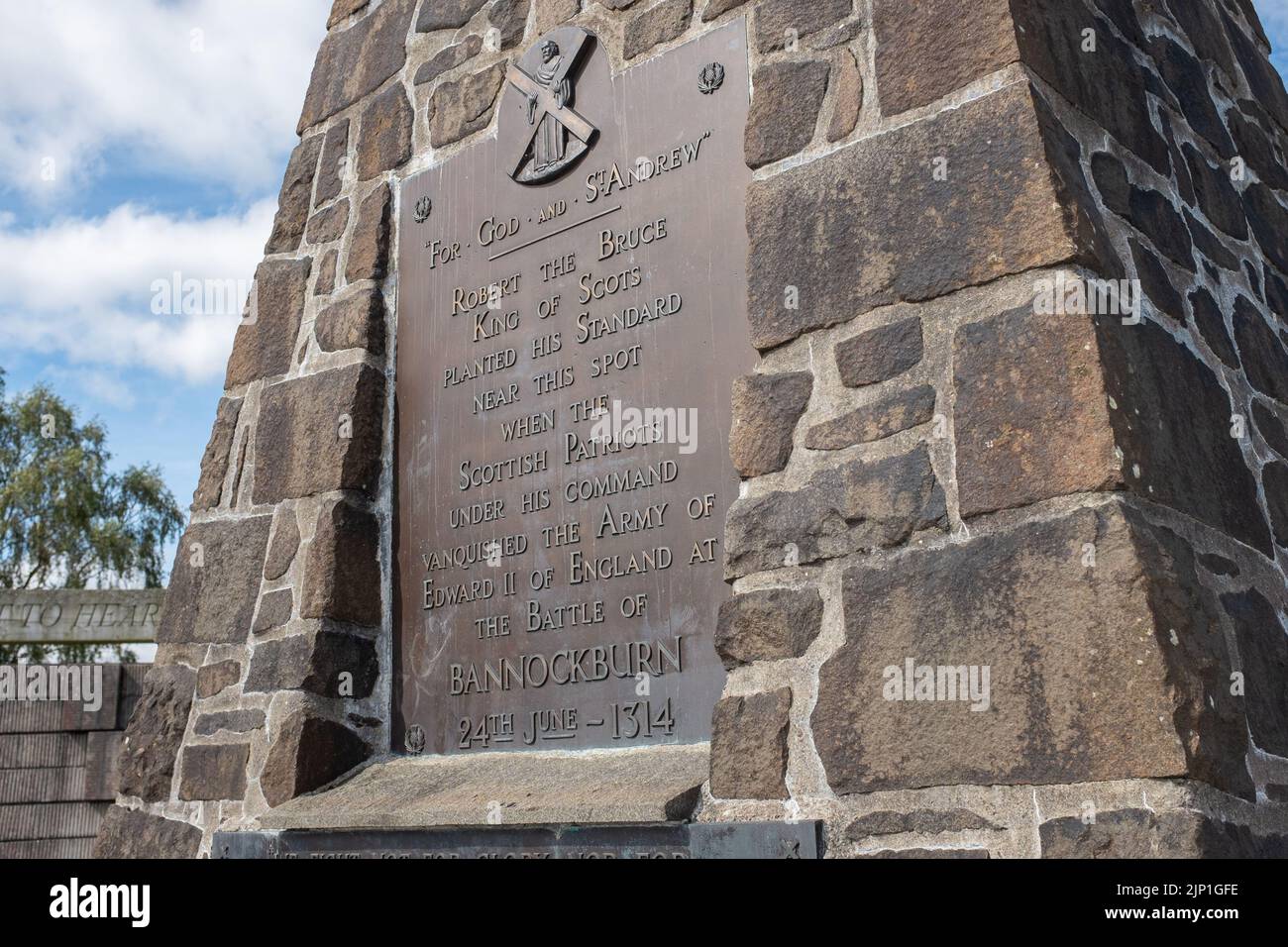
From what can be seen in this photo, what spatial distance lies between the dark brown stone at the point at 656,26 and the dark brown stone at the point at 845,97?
2.03ft

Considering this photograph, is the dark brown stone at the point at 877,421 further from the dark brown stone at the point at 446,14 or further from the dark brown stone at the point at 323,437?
the dark brown stone at the point at 446,14

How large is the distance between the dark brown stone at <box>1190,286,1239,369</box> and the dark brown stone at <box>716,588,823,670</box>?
49.5 inches

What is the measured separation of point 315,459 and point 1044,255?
2463 mm

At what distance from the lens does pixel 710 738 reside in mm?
2781

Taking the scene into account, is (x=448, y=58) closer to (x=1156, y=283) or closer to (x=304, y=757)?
(x=304, y=757)

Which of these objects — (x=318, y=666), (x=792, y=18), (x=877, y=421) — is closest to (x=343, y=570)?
(x=318, y=666)

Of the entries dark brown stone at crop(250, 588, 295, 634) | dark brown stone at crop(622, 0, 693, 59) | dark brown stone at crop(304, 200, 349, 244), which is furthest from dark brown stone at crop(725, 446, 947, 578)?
dark brown stone at crop(304, 200, 349, 244)

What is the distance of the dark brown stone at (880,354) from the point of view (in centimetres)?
259

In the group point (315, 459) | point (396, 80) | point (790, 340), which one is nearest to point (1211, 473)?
point (790, 340)

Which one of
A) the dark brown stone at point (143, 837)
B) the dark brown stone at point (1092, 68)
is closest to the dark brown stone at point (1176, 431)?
the dark brown stone at point (1092, 68)

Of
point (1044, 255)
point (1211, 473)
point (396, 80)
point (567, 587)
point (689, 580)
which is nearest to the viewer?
point (1044, 255)

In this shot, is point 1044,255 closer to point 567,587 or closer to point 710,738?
point 710,738

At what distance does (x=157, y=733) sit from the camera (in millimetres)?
3996

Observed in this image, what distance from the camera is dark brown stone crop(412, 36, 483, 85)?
13.3 feet
